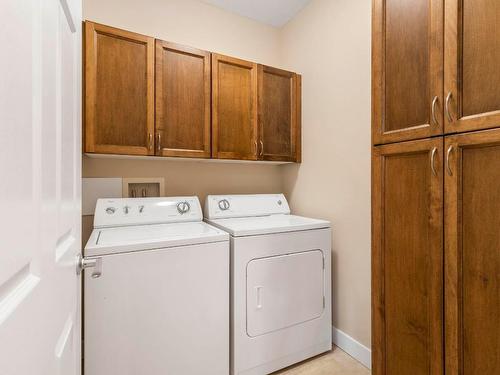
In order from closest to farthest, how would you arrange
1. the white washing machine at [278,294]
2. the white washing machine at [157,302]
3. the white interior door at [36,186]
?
the white interior door at [36,186] < the white washing machine at [157,302] < the white washing machine at [278,294]

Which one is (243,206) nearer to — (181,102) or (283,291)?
(283,291)

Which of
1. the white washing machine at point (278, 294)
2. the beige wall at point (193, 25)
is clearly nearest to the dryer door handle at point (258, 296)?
the white washing machine at point (278, 294)

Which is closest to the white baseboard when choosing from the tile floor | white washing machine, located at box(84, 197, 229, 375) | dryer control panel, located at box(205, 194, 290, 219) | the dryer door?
the tile floor

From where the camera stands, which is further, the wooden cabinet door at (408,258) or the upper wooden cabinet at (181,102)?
the upper wooden cabinet at (181,102)

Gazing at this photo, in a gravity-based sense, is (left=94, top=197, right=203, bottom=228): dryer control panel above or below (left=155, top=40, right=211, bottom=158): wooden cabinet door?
below

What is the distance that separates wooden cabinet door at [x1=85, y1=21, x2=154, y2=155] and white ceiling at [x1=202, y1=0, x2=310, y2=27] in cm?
96

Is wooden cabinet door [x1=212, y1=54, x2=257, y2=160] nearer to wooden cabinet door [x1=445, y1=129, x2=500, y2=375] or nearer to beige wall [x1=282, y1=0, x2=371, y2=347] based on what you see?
beige wall [x1=282, y1=0, x2=371, y2=347]

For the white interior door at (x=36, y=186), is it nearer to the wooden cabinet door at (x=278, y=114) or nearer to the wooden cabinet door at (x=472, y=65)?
the wooden cabinet door at (x=472, y=65)

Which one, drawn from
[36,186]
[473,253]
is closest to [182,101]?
[36,186]

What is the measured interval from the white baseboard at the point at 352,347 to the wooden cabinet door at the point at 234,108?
151cm

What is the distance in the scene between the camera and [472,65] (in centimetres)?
89

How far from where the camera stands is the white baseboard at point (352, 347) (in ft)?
5.67

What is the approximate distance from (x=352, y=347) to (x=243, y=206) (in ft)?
4.26

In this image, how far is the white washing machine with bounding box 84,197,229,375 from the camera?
1.23 m
